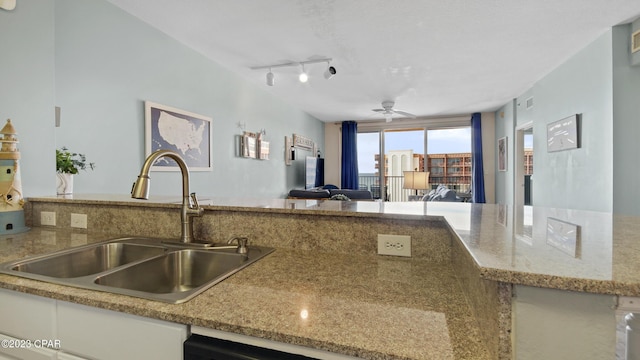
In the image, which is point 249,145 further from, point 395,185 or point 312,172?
point 395,185

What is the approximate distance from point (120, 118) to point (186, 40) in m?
1.05

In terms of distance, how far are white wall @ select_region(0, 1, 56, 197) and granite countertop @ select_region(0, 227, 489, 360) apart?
2.69 ft

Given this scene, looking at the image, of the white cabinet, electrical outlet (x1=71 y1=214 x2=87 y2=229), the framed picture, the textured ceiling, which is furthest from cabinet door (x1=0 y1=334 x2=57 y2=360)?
the framed picture

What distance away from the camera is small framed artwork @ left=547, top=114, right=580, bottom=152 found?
3.18m

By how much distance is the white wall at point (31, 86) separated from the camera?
1.47 meters

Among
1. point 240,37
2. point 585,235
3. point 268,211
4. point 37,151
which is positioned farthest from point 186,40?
point 585,235

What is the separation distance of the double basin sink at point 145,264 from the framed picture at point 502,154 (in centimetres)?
600

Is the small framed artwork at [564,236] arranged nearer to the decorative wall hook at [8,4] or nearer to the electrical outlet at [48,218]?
the electrical outlet at [48,218]

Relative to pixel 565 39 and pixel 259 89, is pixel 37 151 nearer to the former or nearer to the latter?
pixel 259 89

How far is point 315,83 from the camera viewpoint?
4.30 metres

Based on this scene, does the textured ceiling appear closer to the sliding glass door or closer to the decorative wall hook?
the decorative wall hook

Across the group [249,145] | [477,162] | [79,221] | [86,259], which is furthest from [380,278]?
[477,162]

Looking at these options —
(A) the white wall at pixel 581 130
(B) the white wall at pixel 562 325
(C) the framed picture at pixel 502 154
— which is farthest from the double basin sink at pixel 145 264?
(C) the framed picture at pixel 502 154

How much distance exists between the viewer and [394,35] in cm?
279
